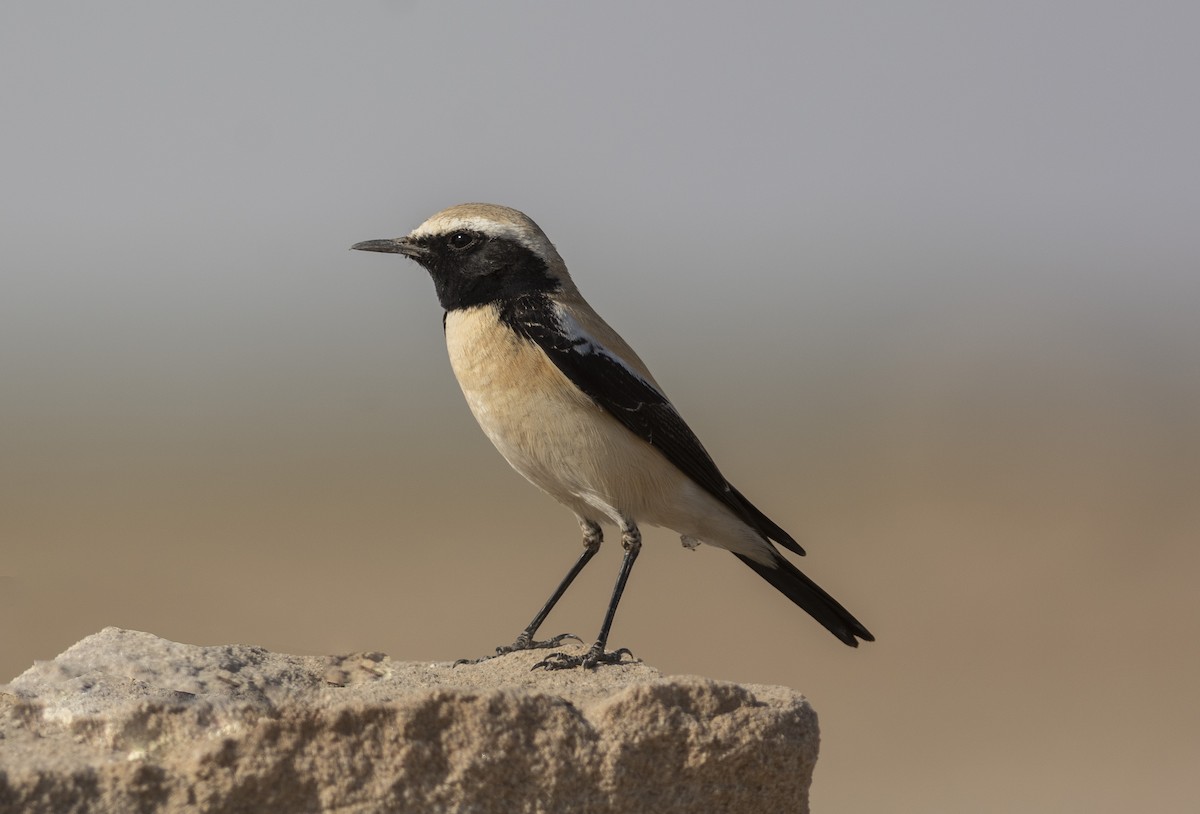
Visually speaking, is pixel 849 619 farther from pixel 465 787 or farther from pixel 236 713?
pixel 236 713

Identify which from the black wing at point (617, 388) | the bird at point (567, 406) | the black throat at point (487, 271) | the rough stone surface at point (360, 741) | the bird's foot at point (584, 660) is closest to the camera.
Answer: the rough stone surface at point (360, 741)

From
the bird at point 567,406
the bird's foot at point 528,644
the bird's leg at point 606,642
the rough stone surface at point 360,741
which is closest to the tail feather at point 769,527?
the bird at point 567,406

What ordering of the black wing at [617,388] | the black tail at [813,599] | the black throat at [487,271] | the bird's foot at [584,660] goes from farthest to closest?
the black tail at [813,599]
the black throat at [487,271]
the black wing at [617,388]
the bird's foot at [584,660]

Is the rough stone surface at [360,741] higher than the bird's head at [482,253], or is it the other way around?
the bird's head at [482,253]

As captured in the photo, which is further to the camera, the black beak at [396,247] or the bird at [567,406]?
the black beak at [396,247]

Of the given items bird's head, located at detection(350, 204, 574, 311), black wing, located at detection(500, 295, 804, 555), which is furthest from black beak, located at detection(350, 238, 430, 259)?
black wing, located at detection(500, 295, 804, 555)

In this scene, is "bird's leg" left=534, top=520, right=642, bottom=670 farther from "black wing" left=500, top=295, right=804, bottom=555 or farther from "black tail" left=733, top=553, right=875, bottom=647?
"black tail" left=733, top=553, right=875, bottom=647

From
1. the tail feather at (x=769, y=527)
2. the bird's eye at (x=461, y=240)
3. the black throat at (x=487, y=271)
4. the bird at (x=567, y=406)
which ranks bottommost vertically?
the tail feather at (x=769, y=527)

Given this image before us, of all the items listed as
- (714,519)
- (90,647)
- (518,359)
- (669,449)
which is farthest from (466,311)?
(90,647)

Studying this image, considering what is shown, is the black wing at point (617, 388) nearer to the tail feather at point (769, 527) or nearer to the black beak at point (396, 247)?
the tail feather at point (769, 527)

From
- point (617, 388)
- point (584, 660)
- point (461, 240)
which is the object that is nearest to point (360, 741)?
point (584, 660)
